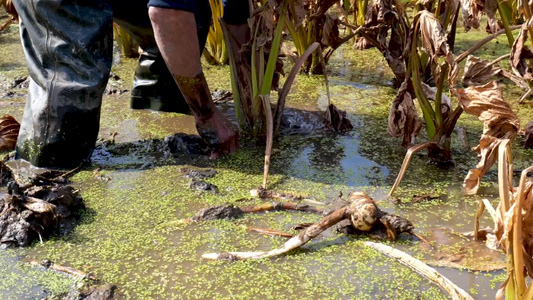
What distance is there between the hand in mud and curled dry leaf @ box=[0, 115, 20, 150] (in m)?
0.73

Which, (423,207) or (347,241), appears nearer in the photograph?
(347,241)

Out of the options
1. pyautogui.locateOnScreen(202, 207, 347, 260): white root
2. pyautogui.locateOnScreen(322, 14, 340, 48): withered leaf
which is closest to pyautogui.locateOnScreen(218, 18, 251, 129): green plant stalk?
pyautogui.locateOnScreen(322, 14, 340, 48): withered leaf

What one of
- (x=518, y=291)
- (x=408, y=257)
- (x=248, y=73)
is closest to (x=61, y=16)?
(x=248, y=73)

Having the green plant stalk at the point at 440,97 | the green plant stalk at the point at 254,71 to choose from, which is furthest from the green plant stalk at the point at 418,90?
the green plant stalk at the point at 254,71

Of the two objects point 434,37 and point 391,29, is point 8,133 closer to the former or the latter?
point 391,29

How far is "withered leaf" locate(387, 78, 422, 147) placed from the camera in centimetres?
217

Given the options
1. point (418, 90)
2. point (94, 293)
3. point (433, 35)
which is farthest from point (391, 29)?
point (94, 293)

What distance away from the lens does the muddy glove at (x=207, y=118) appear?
2291 mm

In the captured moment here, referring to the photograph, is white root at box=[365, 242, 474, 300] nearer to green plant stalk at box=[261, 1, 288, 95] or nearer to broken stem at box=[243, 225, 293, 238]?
broken stem at box=[243, 225, 293, 238]

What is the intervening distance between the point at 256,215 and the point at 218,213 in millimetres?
114

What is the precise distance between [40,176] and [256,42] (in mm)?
880

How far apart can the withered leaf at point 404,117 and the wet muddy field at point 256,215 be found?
133mm

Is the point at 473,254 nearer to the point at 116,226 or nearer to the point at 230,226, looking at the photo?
the point at 230,226

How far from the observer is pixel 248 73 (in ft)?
8.16
